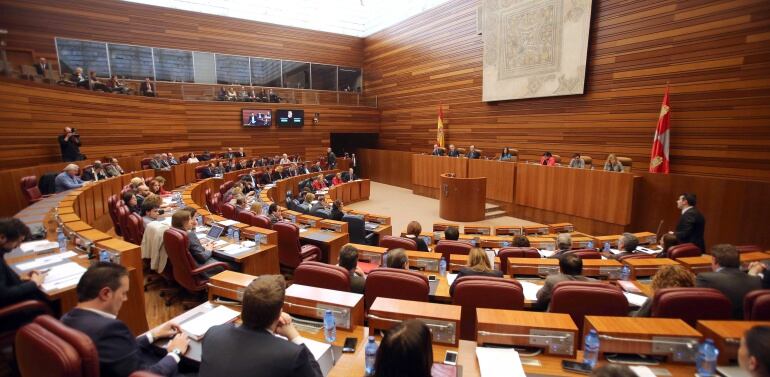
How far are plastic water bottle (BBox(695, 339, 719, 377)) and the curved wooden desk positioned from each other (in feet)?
22.8

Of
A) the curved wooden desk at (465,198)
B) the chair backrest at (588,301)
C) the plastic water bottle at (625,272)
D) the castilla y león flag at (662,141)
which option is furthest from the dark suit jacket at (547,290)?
the castilla y león flag at (662,141)

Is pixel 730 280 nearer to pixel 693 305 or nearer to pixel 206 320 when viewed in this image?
pixel 693 305

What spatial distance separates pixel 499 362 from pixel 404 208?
8.65m

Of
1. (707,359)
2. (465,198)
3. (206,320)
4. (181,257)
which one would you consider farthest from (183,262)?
(465,198)

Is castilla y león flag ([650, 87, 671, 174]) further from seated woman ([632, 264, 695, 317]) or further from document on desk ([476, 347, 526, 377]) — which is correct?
document on desk ([476, 347, 526, 377])

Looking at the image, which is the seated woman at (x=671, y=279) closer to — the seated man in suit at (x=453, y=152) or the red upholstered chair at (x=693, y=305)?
the red upholstered chair at (x=693, y=305)

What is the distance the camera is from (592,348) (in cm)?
186

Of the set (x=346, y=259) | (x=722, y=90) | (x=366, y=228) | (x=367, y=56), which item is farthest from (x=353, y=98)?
(x=346, y=259)

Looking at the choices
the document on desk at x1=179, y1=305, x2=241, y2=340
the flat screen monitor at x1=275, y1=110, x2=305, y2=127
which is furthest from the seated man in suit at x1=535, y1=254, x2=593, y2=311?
the flat screen monitor at x1=275, y1=110, x2=305, y2=127

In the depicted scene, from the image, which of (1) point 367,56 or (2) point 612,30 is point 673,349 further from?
(1) point 367,56

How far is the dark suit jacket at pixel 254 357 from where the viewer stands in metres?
1.47

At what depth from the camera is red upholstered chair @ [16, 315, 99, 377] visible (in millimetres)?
1408

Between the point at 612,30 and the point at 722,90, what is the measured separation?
2.59m

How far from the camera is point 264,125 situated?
47.5 ft
